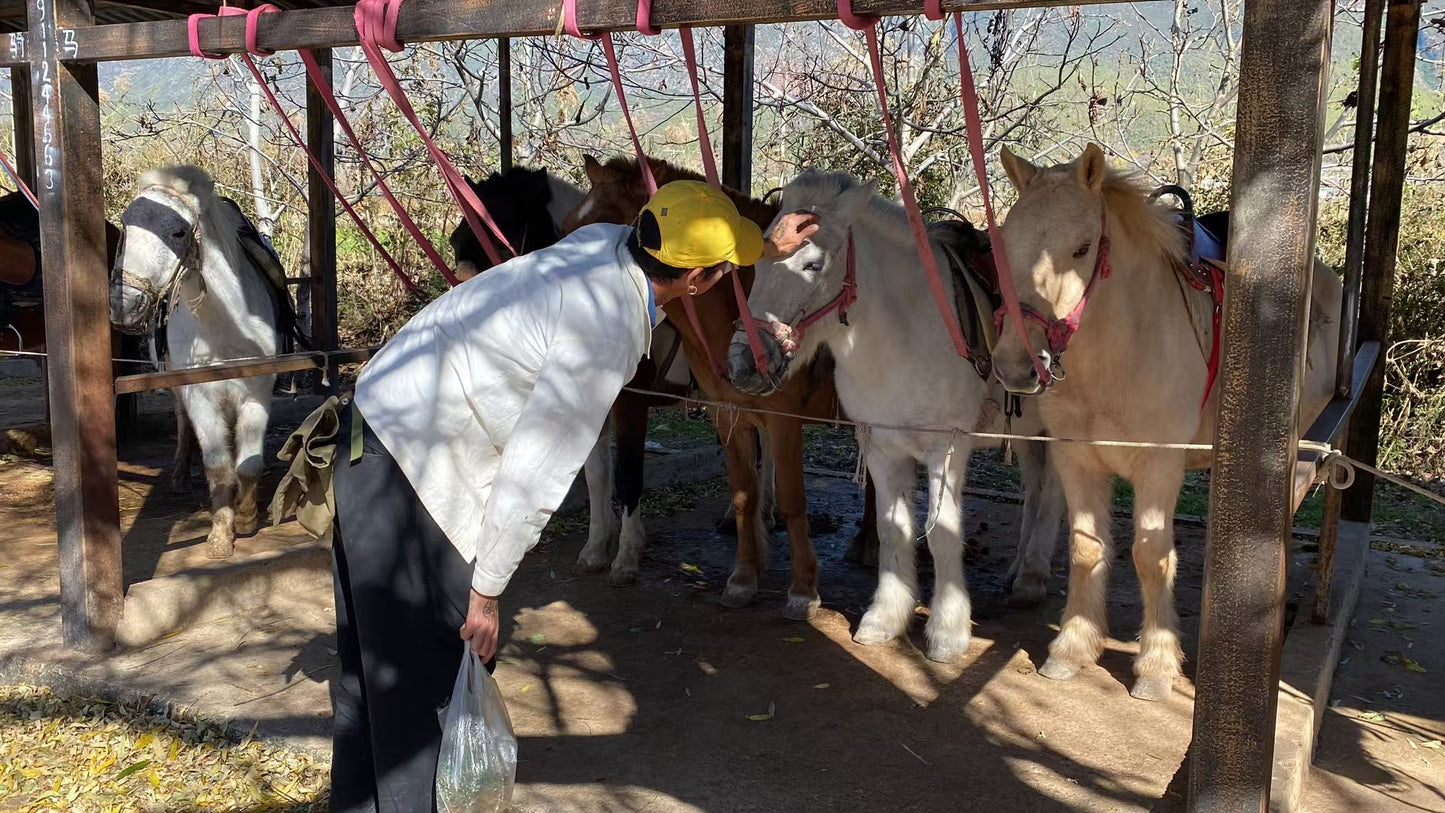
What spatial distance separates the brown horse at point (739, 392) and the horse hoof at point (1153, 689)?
1.41 metres

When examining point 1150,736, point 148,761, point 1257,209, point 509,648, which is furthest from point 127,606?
point 1257,209

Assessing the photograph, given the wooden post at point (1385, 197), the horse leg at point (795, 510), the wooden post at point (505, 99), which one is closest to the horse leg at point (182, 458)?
the wooden post at point (505, 99)

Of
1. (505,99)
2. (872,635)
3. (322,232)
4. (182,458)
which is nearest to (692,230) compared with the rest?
(872,635)

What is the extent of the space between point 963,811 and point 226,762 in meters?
2.29

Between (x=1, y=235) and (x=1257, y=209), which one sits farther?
(x=1, y=235)

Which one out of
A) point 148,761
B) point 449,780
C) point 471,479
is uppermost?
point 471,479

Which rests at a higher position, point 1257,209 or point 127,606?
point 1257,209

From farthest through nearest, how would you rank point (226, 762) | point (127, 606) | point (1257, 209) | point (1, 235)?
point (1, 235) → point (127, 606) → point (226, 762) → point (1257, 209)

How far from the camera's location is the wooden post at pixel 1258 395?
6.45 ft

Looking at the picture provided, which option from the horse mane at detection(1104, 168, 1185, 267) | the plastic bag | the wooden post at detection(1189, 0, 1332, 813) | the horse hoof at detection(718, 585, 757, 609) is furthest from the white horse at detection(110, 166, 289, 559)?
the wooden post at detection(1189, 0, 1332, 813)

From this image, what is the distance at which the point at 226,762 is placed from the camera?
11.3 feet

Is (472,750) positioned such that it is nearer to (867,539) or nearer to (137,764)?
(137,764)

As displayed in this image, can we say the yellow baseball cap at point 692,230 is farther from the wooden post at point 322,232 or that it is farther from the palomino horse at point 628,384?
the wooden post at point 322,232

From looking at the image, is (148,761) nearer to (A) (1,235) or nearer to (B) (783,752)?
(B) (783,752)
